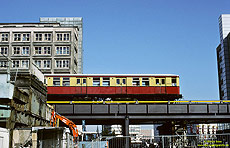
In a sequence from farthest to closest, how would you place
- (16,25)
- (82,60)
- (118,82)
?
(82,60), (16,25), (118,82)

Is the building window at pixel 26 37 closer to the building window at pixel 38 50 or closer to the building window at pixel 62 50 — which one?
the building window at pixel 38 50

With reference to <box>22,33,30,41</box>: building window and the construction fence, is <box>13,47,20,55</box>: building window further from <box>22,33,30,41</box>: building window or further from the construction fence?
the construction fence

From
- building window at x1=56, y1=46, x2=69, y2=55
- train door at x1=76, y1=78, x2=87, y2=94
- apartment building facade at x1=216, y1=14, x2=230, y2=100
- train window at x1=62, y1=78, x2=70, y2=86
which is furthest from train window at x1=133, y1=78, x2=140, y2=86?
apartment building facade at x1=216, y1=14, x2=230, y2=100

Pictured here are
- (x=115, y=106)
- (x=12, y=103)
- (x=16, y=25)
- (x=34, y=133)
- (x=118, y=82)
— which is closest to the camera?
(x=34, y=133)

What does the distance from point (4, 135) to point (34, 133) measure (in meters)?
1.28

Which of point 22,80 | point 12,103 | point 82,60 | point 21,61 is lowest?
point 12,103

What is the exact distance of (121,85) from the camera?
35344 mm

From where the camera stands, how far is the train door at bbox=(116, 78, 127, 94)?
35.2 m

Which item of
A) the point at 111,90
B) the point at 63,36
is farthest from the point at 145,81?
the point at 63,36

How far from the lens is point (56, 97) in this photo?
36406mm

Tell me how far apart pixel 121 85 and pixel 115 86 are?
2.16 ft

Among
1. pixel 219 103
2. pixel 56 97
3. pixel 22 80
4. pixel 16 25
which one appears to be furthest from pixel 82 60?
pixel 22 80

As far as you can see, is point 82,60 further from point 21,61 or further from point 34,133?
point 34,133

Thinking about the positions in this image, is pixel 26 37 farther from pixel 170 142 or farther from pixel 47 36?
pixel 170 142
